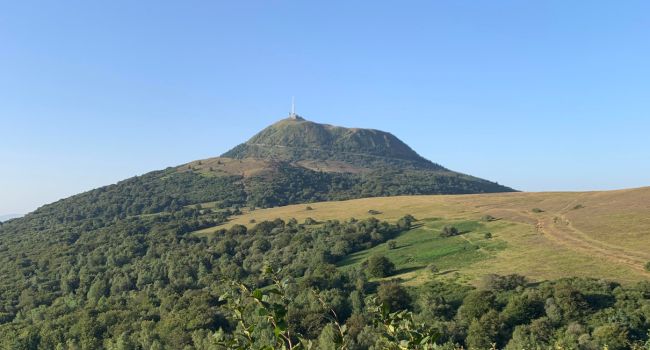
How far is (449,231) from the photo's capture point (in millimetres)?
84125

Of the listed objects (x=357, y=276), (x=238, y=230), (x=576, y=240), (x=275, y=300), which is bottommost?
(x=357, y=276)

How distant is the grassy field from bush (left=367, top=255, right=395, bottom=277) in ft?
6.25

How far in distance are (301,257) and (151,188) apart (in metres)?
137

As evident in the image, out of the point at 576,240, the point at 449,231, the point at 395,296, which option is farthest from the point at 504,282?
the point at 449,231

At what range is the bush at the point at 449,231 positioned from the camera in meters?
83.8

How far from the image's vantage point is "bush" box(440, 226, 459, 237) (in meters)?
83.8

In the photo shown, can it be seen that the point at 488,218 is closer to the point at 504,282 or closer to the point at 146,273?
the point at 504,282

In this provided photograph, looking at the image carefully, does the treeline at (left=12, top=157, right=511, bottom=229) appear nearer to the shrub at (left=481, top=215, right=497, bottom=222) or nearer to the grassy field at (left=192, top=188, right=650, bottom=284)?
the grassy field at (left=192, top=188, right=650, bottom=284)

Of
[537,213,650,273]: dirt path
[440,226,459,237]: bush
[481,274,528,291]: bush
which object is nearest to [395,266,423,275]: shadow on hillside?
[481,274,528,291]: bush

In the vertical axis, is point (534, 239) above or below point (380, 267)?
above

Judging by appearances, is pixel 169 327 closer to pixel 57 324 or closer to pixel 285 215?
pixel 57 324

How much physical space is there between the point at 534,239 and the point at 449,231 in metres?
16.8

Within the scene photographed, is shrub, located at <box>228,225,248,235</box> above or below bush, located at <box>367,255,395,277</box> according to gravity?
above

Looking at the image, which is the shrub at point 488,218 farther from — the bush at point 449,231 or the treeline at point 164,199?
the treeline at point 164,199
